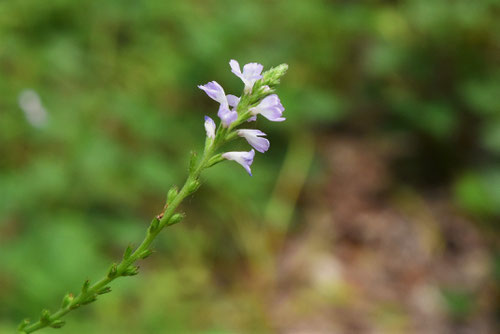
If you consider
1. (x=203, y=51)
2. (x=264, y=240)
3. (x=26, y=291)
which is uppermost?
(x=203, y=51)

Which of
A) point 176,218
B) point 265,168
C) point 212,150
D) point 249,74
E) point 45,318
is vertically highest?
point 265,168

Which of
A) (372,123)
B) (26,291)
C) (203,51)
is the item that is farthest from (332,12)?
(26,291)

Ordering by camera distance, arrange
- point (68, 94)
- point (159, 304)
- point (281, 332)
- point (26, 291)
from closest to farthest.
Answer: point (26, 291) < point (159, 304) < point (281, 332) < point (68, 94)

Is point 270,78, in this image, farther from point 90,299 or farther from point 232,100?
point 90,299

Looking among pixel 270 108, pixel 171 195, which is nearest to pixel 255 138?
pixel 270 108

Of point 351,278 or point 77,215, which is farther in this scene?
point 351,278

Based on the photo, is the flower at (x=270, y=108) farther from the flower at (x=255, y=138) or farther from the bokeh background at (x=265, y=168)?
the bokeh background at (x=265, y=168)

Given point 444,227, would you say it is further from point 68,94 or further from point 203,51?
point 68,94
